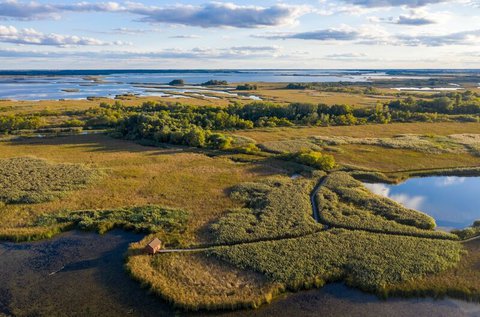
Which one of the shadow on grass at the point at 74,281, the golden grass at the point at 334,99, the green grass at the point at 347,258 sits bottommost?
the shadow on grass at the point at 74,281

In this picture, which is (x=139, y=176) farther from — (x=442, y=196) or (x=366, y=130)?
(x=366, y=130)

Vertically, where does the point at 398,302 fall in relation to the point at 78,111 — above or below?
below

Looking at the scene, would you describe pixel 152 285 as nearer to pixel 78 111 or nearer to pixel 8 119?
pixel 8 119

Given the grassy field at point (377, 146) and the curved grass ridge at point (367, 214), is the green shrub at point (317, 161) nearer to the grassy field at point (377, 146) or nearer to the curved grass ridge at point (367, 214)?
the grassy field at point (377, 146)

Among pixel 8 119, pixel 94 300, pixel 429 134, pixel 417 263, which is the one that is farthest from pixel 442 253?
pixel 8 119

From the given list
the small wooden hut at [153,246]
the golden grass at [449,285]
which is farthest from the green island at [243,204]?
the small wooden hut at [153,246]
